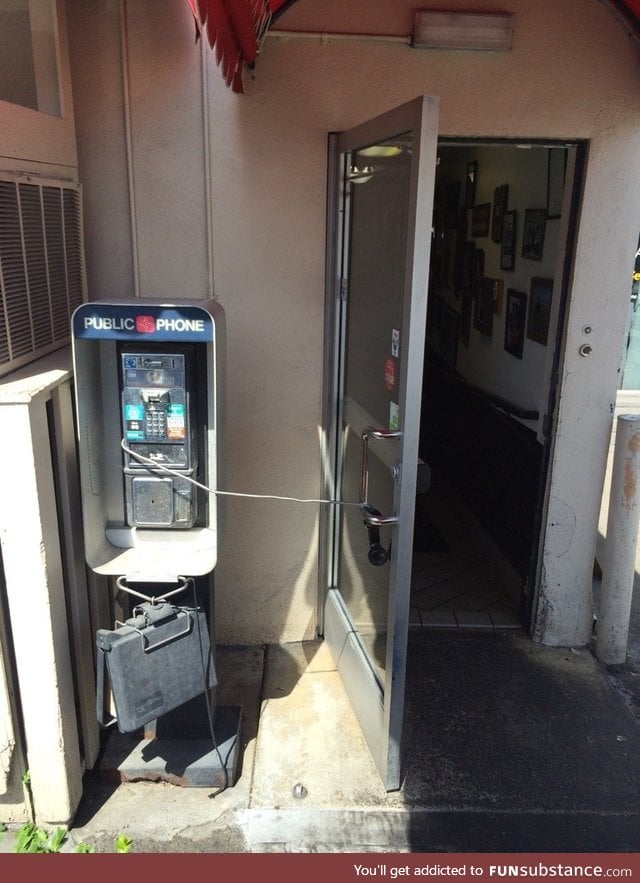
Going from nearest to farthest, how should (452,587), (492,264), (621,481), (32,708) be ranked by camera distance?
(32,708), (621,481), (452,587), (492,264)

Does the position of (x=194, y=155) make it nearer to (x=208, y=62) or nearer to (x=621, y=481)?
(x=208, y=62)

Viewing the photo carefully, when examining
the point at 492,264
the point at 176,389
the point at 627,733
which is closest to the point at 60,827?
the point at 176,389

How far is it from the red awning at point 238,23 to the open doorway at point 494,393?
1.87 feet

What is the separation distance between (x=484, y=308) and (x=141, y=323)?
3.40m

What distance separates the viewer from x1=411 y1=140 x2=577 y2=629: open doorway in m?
3.87

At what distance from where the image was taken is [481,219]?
534cm

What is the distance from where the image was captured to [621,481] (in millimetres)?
3500

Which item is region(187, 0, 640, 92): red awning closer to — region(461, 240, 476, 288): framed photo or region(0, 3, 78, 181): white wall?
region(0, 3, 78, 181): white wall

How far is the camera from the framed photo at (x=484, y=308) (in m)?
5.07

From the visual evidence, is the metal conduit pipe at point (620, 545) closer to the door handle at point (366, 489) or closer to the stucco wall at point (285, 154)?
the stucco wall at point (285, 154)

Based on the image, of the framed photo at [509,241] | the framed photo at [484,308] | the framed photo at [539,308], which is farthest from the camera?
the framed photo at [484,308]

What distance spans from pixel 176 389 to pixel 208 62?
150 cm

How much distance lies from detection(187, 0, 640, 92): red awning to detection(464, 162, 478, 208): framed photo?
2.55 metres

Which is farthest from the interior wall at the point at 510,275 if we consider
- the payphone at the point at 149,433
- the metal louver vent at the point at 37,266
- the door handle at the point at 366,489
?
the metal louver vent at the point at 37,266
